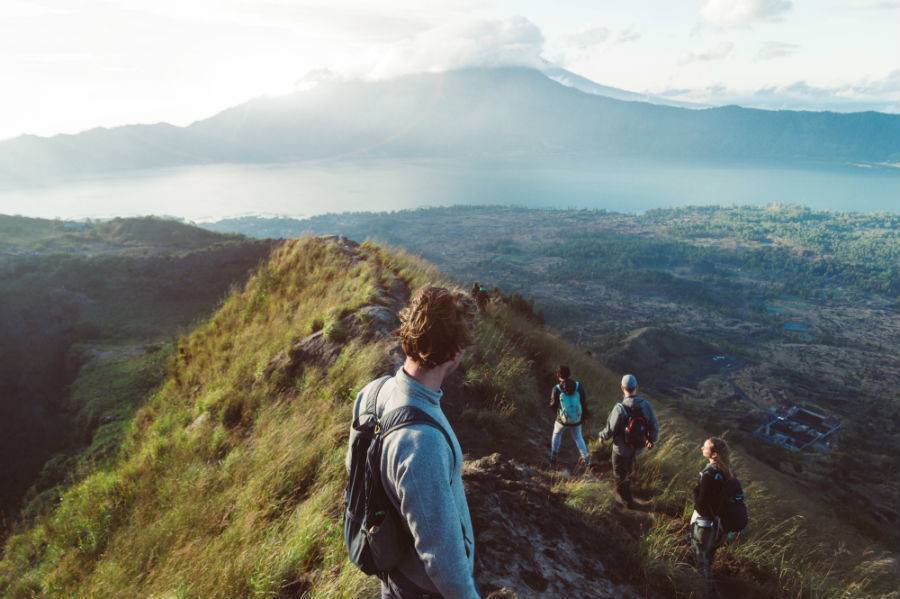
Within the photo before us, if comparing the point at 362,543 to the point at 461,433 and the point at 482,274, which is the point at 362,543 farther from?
the point at 482,274

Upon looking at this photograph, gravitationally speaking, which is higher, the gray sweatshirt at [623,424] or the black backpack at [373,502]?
the black backpack at [373,502]

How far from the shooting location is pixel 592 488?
4.90m

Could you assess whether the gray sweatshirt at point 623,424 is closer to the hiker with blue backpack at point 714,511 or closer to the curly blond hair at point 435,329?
the hiker with blue backpack at point 714,511

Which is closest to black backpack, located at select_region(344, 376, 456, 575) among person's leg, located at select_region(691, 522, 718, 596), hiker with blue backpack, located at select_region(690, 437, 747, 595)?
hiker with blue backpack, located at select_region(690, 437, 747, 595)

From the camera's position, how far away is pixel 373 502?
173 cm

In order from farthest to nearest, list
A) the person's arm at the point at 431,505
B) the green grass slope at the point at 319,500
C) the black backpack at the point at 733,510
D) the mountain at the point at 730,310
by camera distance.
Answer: the mountain at the point at 730,310, the black backpack at the point at 733,510, the green grass slope at the point at 319,500, the person's arm at the point at 431,505

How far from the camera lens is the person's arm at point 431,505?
1571 millimetres

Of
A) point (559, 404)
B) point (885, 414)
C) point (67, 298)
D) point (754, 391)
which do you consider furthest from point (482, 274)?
point (559, 404)

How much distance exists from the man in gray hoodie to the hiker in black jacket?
11.5 ft

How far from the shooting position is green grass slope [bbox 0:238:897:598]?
11.5 ft

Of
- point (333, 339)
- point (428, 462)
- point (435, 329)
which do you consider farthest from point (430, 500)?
point (333, 339)

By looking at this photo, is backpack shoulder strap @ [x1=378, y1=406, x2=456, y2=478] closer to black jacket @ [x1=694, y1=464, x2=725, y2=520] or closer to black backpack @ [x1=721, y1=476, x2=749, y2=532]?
black jacket @ [x1=694, y1=464, x2=725, y2=520]

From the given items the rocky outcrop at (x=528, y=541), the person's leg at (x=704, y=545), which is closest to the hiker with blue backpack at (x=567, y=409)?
the rocky outcrop at (x=528, y=541)

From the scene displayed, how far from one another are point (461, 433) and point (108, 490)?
4390 mm
